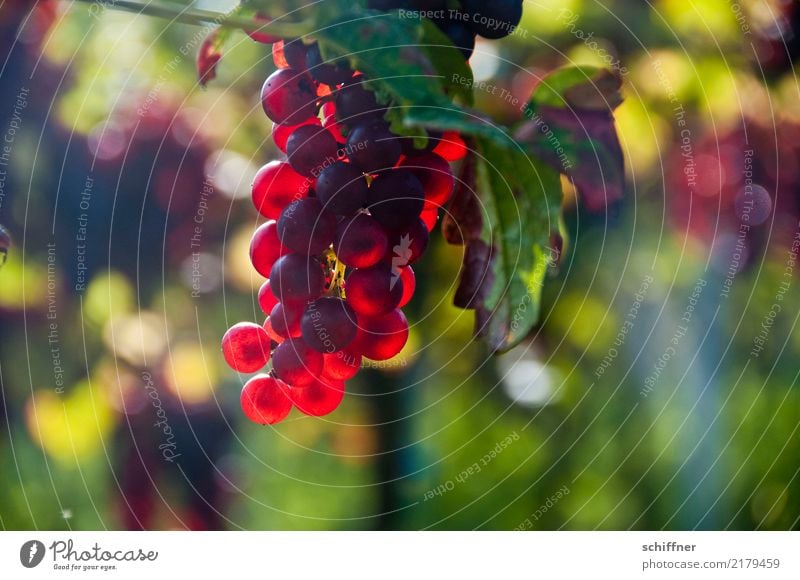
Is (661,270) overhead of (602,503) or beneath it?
overhead

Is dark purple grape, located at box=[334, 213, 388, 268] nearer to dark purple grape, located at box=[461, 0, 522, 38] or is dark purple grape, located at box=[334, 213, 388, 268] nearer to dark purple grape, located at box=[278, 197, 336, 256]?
dark purple grape, located at box=[278, 197, 336, 256]

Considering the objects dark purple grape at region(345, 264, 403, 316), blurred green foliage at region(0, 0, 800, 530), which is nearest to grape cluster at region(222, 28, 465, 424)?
dark purple grape at region(345, 264, 403, 316)

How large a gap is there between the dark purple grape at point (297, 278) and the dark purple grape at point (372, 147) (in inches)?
2.3

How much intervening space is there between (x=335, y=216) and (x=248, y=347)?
0.10m

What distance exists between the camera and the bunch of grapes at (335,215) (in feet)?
1.31

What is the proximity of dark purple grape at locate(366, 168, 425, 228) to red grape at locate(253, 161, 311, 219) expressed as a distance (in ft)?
0.14

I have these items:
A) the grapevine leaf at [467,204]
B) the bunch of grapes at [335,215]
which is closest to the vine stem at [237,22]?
the bunch of grapes at [335,215]

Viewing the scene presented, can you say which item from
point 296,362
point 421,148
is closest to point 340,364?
point 296,362

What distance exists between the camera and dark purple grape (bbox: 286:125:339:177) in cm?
41

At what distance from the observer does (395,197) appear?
0.40 metres
